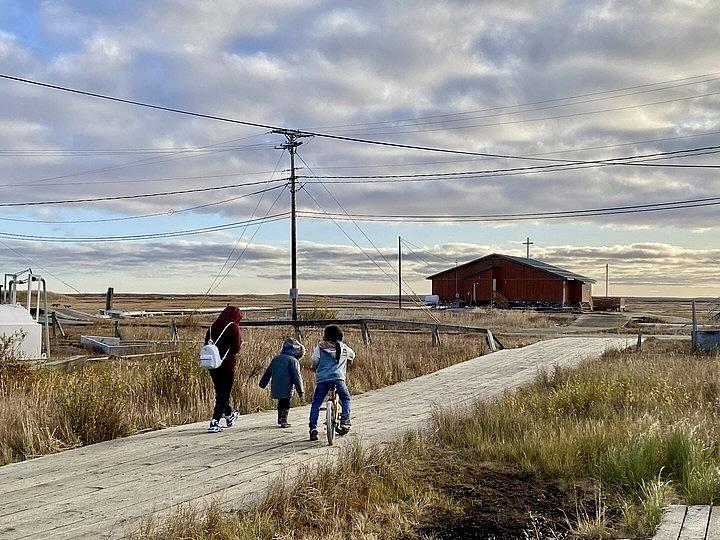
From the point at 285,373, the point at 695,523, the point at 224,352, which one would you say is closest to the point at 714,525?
the point at 695,523

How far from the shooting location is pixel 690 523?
642 centimetres

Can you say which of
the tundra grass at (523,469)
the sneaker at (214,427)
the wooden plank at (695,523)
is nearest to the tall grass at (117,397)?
the sneaker at (214,427)

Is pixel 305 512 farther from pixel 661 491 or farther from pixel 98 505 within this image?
pixel 661 491

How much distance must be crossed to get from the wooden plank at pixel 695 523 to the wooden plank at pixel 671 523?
36mm

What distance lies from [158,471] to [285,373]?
269cm

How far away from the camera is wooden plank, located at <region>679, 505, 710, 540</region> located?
6090 mm

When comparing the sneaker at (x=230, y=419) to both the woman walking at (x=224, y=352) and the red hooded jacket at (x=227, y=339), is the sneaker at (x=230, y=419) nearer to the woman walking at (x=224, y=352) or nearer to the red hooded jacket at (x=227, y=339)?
the woman walking at (x=224, y=352)

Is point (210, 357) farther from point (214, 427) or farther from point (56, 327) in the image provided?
point (56, 327)

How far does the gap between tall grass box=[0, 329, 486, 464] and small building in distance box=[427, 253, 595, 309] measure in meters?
55.3

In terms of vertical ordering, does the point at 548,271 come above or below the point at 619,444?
above

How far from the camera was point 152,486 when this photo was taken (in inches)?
309

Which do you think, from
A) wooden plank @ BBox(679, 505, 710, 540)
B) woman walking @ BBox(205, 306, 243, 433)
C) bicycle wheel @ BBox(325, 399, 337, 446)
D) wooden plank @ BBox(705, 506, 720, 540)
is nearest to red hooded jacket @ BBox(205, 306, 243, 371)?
woman walking @ BBox(205, 306, 243, 433)

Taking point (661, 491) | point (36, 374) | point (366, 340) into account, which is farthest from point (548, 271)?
point (661, 491)

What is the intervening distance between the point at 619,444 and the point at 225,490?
4.18m
